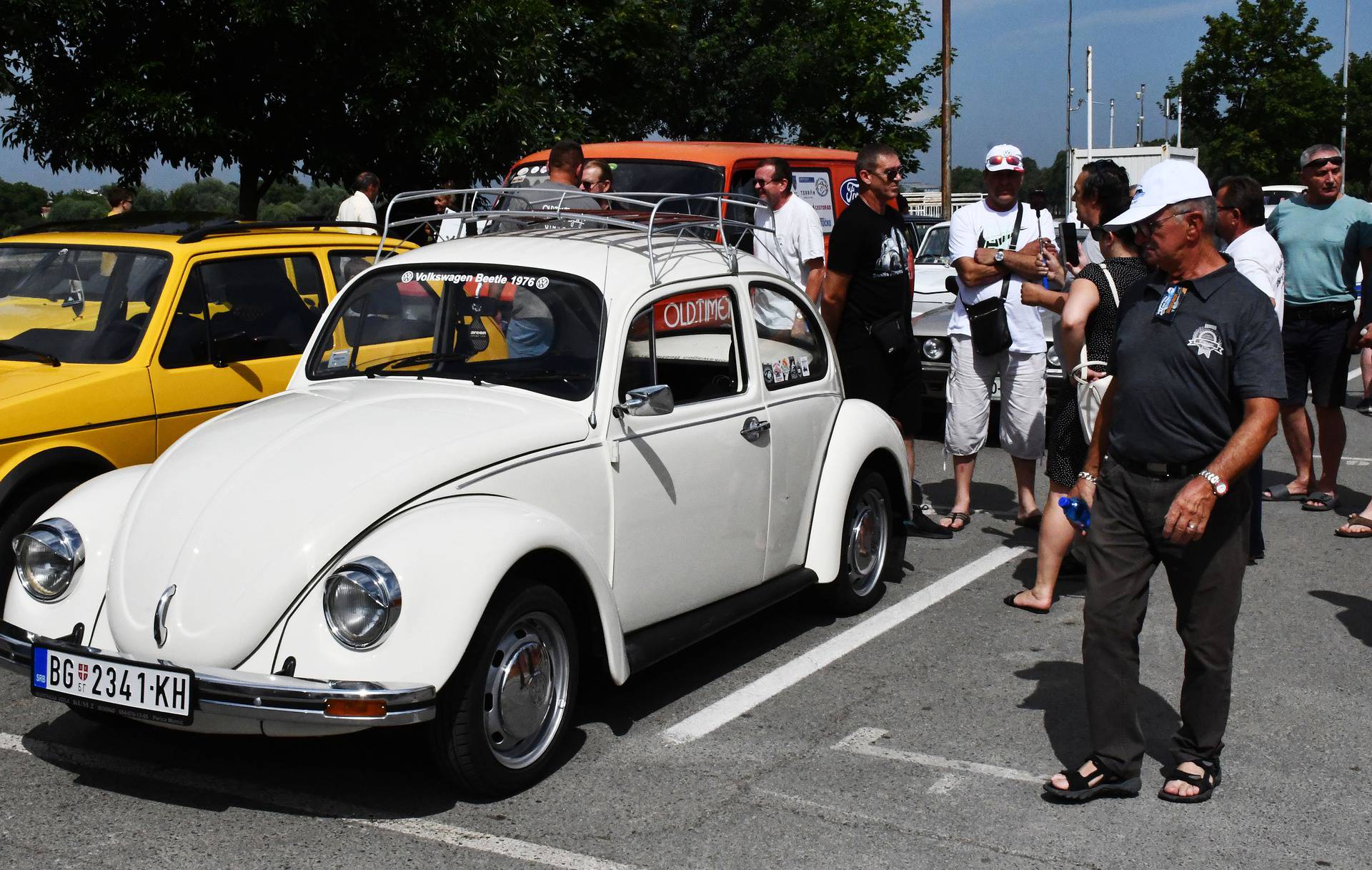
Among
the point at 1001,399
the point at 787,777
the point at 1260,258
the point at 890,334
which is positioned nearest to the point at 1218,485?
the point at 787,777

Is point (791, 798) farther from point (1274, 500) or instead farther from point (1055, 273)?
point (1274, 500)

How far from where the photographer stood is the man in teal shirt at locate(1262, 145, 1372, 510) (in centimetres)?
863

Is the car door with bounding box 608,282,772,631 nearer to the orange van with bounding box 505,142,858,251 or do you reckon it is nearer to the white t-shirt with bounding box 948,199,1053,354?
the white t-shirt with bounding box 948,199,1053,354

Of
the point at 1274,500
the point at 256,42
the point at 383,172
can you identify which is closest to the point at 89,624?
the point at 1274,500

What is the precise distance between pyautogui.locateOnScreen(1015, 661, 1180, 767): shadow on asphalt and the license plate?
2.84m

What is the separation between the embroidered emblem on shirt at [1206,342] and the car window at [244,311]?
4079 millimetres

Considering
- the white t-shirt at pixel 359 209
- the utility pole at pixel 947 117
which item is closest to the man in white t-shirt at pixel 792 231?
the white t-shirt at pixel 359 209

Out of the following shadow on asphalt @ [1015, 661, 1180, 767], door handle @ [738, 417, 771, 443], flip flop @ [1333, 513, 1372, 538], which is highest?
door handle @ [738, 417, 771, 443]

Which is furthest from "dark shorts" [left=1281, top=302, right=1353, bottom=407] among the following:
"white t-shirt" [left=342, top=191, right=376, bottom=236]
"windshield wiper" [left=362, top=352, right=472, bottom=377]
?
"white t-shirt" [left=342, top=191, right=376, bottom=236]

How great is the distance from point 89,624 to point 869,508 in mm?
3611

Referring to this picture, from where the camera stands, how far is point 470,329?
538cm

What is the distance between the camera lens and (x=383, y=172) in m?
19.2

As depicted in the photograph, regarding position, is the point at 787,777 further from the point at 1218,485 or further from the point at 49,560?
the point at 49,560

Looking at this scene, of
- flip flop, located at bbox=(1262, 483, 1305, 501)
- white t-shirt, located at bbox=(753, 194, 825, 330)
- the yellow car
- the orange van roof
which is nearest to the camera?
the yellow car
